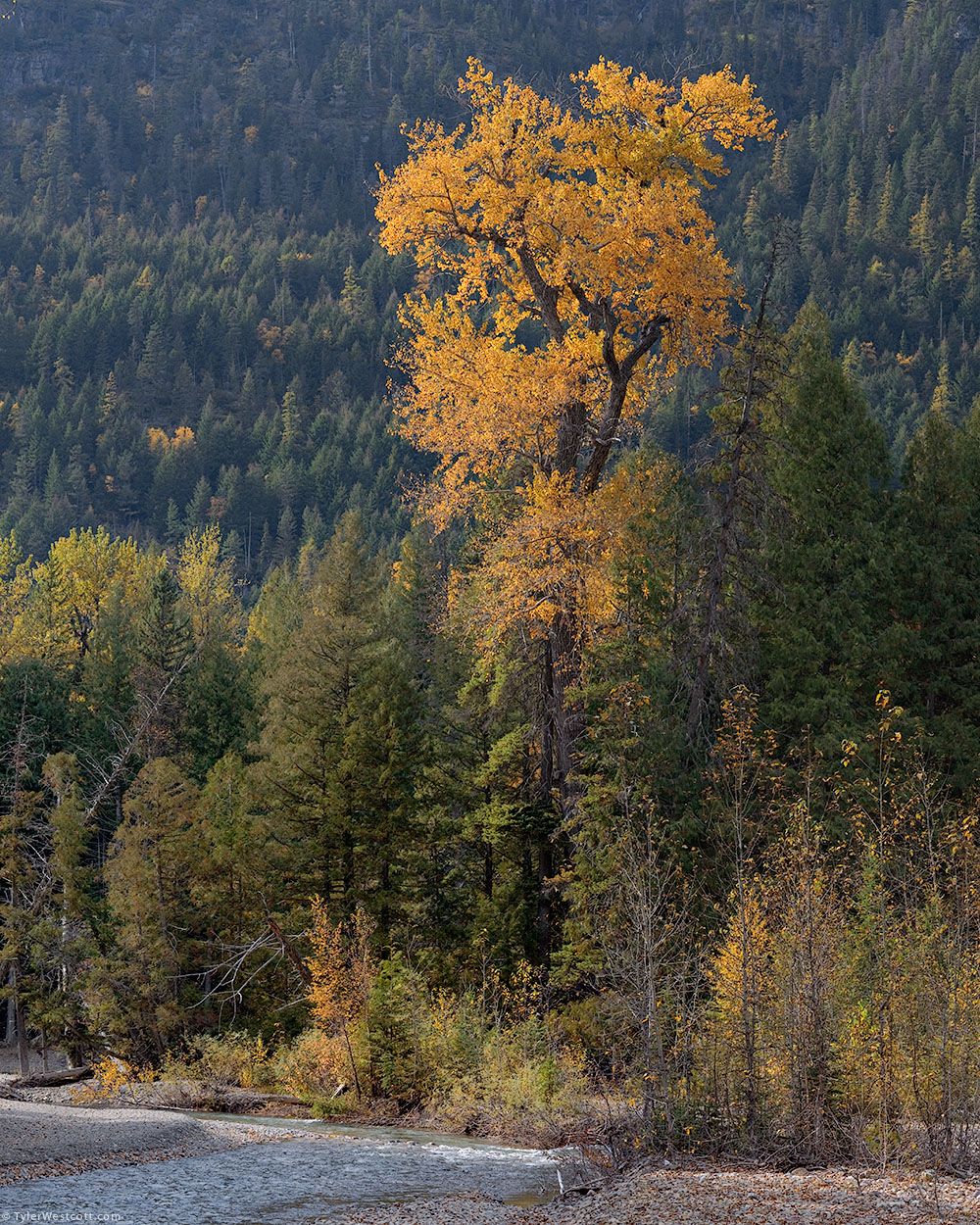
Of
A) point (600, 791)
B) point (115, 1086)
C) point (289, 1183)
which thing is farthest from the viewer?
point (115, 1086)

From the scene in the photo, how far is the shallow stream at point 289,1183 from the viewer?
1473cm

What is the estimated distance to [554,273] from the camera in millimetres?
26219

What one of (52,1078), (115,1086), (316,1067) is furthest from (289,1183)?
(52,1078)

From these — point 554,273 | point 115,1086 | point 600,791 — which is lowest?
point 115,1086

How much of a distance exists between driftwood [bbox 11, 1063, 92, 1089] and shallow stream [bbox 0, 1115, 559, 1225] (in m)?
14.3

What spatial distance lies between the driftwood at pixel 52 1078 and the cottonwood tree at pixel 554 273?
14.9 m

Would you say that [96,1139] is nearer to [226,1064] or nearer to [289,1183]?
[289,1183]

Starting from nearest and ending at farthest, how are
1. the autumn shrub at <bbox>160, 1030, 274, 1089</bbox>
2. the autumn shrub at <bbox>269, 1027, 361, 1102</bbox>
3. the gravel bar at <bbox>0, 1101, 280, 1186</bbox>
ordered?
the gravel bar at <bbox>0, 1101, 280, 1186</bbox> → the autumn shrub at <bbox>269, 1027, 361, 1102</bbox> → the autumn shrub at <bbox>160, 1030, 274, 1089</bbox>

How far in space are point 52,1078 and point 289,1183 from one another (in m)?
17.9

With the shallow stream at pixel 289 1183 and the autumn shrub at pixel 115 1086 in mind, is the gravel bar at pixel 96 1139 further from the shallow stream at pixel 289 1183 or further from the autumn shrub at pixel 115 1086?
the autumn shrub at pixel 115 1086

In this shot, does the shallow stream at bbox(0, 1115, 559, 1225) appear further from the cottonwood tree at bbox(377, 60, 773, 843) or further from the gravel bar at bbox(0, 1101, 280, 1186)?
the cottonwood tree at bbox(377, 60, 773, 843)

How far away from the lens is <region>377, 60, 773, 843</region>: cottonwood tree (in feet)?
84.0

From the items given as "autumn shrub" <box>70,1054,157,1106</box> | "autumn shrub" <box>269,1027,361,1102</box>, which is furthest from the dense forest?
"autumn shrub" <box>70,1054,157,1106</box>

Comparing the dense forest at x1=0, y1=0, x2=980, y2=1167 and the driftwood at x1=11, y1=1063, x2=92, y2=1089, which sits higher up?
the dense forest at x1=0, y1=0, x2=980, y2=1167
